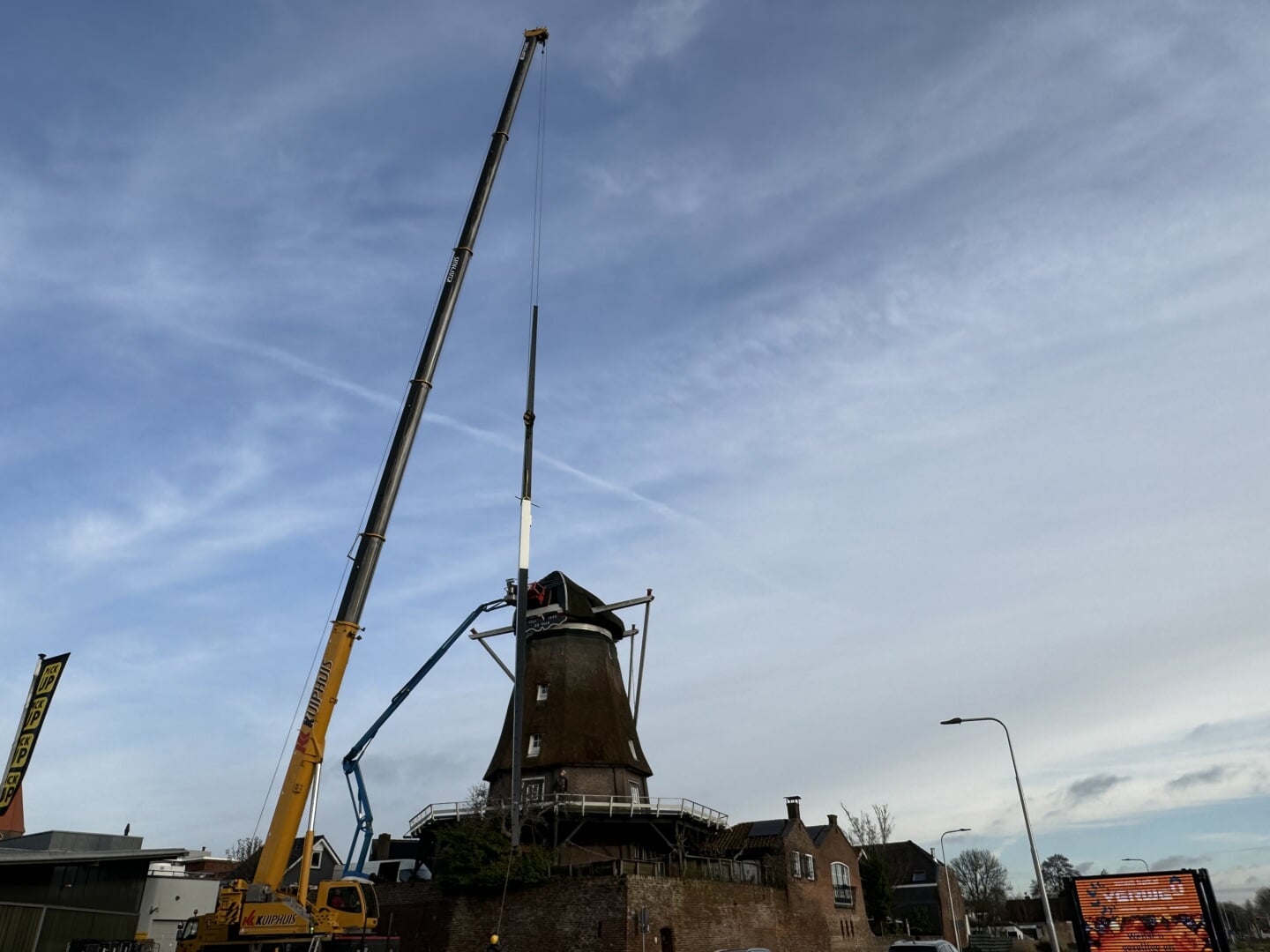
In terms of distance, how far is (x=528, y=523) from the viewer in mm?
40875

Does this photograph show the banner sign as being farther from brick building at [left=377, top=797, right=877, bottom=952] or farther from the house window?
the house window

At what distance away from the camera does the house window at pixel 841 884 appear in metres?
51.1

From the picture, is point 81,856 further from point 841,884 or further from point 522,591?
point 841,884

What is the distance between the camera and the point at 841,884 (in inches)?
2061

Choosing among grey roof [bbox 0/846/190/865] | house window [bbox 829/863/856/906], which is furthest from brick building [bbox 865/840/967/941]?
grey roof [bbox 0/846/190/865]

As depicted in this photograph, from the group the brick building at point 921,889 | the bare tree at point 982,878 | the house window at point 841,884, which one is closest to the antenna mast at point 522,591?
the house window at point 841,884

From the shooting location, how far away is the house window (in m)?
51.1

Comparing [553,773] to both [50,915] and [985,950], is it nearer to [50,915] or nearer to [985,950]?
[50,915]

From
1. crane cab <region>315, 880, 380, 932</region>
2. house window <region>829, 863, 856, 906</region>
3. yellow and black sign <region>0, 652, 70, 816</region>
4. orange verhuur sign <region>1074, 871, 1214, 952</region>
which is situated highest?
yellow and black sign <region>0, 652, 70, 816</region>

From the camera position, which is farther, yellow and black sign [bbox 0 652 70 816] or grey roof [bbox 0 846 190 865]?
yellow and black sign [bbox 0 652 70 816]

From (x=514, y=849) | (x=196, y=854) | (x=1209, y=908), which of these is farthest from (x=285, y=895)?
(x=196, y=854)

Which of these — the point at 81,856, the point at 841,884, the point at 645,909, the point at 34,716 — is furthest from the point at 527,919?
the point at 841,884

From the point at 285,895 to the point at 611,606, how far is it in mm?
25664

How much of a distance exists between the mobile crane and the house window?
35.1m
